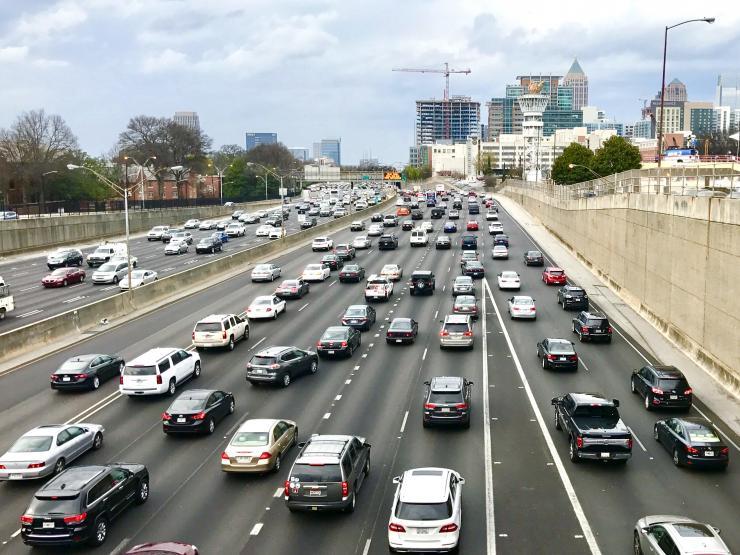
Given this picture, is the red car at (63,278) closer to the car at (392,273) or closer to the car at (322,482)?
the car at (392,273)

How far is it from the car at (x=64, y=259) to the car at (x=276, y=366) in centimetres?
4002

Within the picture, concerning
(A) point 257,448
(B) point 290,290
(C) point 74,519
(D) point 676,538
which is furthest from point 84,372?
(D) point 676,538

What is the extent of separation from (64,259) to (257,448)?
162 feet

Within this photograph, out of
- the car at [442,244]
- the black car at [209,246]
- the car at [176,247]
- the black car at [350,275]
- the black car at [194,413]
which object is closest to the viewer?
the black car at [194,413]

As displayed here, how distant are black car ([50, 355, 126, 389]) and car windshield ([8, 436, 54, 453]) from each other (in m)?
7.91

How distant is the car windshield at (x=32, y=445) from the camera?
21.3 m

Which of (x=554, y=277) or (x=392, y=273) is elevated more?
(x=392, y=273)

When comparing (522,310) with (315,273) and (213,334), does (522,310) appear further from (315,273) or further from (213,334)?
(315,273)

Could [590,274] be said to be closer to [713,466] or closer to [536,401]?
[536,401]

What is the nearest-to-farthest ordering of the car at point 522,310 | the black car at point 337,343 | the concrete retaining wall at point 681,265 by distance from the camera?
the concrete retaining wall at point 681,265
the black car at point 337,343
the car at point 522,310

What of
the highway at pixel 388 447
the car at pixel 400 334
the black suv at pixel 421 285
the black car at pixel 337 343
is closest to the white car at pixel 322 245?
the black suv at pixel 421 285

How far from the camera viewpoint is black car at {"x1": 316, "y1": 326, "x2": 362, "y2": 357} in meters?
34.5

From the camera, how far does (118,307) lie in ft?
145

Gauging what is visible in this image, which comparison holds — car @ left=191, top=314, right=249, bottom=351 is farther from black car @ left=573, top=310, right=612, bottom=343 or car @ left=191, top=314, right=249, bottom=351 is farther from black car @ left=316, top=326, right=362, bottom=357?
black car @ left=573, top=310, right=612, bottom=343
